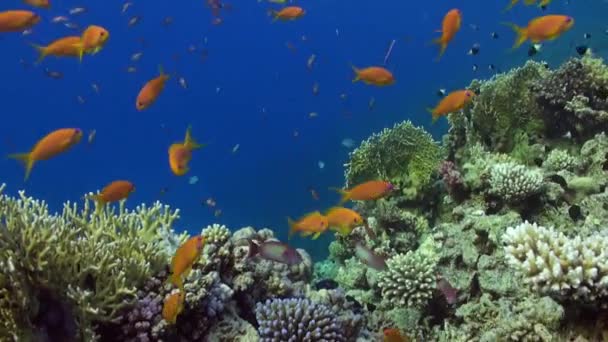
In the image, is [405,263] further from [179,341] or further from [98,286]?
[98,286]

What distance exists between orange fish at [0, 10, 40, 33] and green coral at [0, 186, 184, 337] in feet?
11.1

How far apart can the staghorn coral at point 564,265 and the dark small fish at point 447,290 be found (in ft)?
4.87

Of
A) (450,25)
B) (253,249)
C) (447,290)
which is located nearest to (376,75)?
(450,25)

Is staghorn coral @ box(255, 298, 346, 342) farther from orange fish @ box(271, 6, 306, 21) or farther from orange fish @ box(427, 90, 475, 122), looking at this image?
orange fish @ box(271, 6, 306, 21)

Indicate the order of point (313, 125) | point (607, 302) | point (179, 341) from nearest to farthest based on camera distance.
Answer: point (607, 302)
point (179, 341)
point (313, 125)

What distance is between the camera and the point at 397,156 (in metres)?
10.2

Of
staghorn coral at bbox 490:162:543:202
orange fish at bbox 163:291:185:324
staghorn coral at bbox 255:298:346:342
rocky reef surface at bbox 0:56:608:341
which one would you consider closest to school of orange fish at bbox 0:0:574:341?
orange fish at bbox 163:291:185:324

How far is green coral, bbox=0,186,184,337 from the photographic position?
431cm

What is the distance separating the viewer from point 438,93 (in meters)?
10.5

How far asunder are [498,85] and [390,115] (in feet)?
118

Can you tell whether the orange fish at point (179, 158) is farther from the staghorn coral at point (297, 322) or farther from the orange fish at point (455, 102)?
the orange fish at point (455, 102)

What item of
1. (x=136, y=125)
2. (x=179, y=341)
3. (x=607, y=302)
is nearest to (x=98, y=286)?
(x=179, y=341)

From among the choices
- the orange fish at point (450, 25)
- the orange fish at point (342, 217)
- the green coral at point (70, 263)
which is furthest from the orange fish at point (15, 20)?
the orange fish at point (450, 25)

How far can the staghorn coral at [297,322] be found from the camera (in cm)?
506
